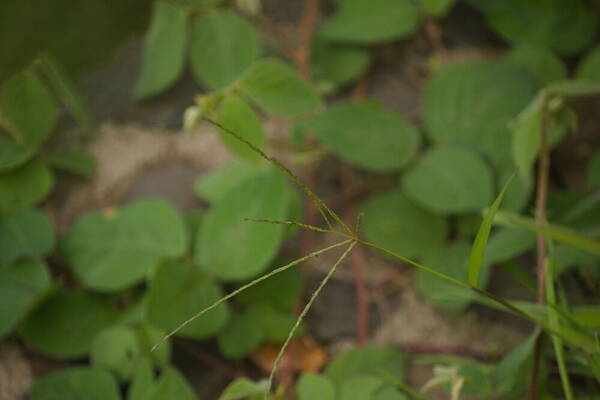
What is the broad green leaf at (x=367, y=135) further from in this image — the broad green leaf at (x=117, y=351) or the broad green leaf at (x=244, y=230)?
the broad green leaf at (x=117, y=351)

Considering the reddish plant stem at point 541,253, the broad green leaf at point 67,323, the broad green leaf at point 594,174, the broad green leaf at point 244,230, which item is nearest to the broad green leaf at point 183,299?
the broad green leaf at point 244,230

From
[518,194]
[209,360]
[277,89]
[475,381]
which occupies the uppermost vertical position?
[277,89]

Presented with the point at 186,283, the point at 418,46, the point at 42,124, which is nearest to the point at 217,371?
the point at 186,283

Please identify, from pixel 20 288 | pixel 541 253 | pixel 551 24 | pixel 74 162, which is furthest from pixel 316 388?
pixel 551 24

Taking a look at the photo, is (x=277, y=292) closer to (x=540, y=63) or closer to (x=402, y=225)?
(x=402, y=225)

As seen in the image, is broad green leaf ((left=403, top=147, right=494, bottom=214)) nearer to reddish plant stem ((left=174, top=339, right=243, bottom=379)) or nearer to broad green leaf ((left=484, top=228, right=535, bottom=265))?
broad green leaf ((left=484, top=228, right=535, bottom=265))

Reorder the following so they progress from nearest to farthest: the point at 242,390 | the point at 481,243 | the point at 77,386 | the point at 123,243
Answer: the point at 481,243, the point at 242,390, the point at 77,386, the point at 123,243

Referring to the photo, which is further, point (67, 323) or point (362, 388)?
point (67, 323)
